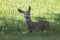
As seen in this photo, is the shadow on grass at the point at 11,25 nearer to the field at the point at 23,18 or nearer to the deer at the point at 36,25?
the field at the point at 23,18

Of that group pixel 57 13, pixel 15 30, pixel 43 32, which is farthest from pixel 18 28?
pixel 57 13

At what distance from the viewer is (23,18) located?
9297mm

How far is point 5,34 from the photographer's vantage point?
7.78 metres

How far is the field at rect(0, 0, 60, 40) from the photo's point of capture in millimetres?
7594

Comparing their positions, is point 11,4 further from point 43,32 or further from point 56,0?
point 43,32

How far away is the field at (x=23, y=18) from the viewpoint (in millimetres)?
7594

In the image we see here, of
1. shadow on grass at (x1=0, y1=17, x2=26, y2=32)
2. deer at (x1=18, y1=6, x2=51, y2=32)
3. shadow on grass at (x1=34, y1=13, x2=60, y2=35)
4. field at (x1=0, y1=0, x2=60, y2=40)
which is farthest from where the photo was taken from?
shadow on grass at (x1=0, y1=17, x2=26, y2=32)

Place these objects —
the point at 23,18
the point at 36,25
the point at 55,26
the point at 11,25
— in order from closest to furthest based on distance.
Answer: the point at 36,25 < the point at 55,26 < the point at 11,25 < the point at 23,18

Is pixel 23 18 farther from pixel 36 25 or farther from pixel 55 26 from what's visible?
pixel 55 26

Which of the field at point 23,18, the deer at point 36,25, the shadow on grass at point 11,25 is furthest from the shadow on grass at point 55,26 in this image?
the shadow on grass at point 11,25

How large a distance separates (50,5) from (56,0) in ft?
2.39

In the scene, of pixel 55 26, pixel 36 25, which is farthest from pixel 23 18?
pixel 55 26

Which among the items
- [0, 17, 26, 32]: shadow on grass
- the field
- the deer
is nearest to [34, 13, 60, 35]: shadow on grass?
the field

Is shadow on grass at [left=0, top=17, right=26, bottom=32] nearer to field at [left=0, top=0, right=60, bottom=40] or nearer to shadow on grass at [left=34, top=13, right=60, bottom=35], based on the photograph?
field at [left=0, top=0, right=60, bottom=40]
